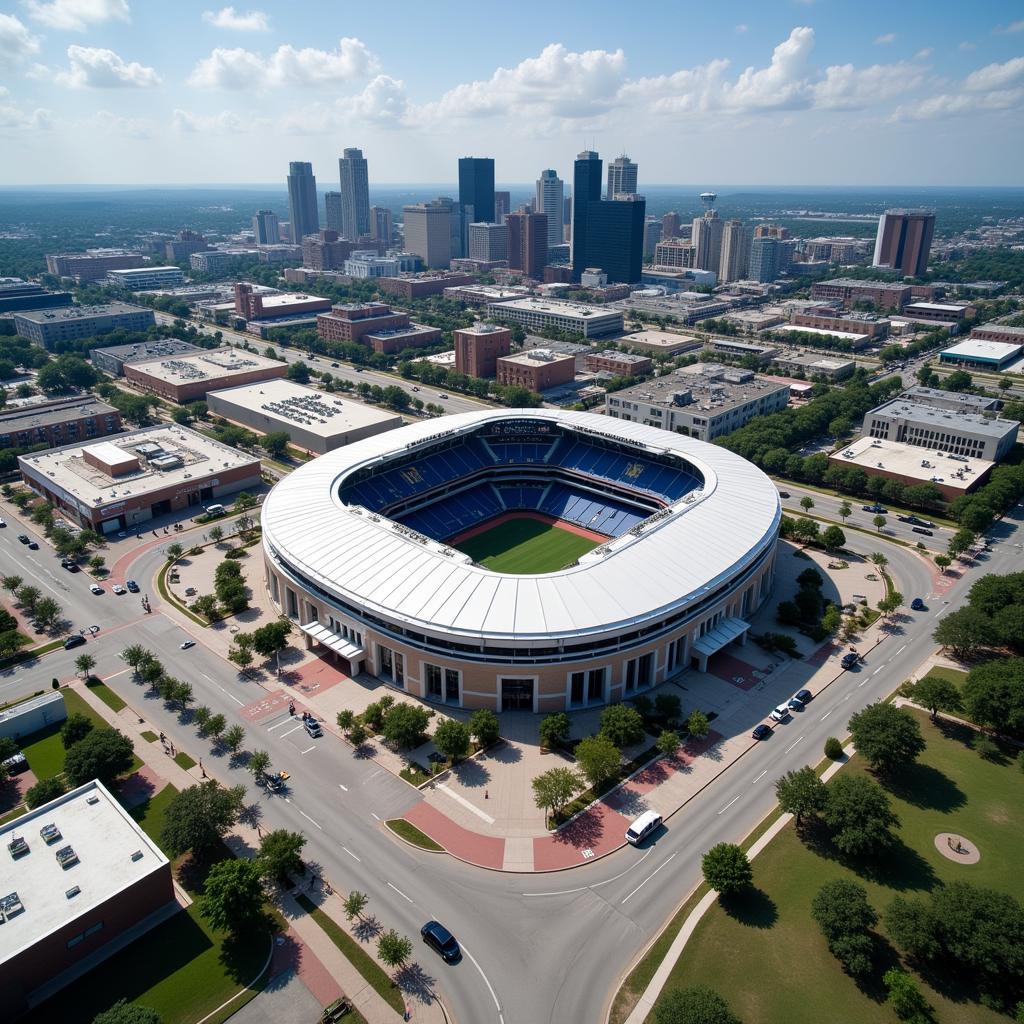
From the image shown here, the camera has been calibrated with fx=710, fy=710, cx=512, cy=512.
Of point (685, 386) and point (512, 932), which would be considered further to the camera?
point (685, 386)

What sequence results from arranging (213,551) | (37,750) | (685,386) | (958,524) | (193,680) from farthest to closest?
(685,386) → (958,524) → (213,551) → (193,680) → (37,750)

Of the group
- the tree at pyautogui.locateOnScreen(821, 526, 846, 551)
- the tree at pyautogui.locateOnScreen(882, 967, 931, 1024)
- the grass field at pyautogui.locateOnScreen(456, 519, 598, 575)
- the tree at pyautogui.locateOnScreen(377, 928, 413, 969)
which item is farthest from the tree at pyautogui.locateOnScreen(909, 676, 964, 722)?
the tree at pyautogui.locateOnScreen(377, 928, 413, 969)

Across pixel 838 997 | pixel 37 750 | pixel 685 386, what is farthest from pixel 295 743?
pixel 685 386

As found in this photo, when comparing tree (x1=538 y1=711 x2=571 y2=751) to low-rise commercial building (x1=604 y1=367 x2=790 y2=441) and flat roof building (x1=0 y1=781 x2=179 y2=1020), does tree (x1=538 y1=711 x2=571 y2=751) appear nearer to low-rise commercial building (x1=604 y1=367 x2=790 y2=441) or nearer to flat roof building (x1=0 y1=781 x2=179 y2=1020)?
flat roof building (x1=0 y1=781 x2=179 y2=1020)

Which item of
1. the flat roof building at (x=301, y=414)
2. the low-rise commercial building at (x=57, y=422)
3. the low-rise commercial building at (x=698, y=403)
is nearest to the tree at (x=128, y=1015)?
the flat roof building at (x=301, y=414)

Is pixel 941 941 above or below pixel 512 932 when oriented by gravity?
above

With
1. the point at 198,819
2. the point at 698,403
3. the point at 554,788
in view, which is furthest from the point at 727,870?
the point at 698,403

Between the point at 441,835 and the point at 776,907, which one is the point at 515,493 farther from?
the point at 776,907

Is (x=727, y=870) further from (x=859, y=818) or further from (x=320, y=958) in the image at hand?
(x=320, y=958)
